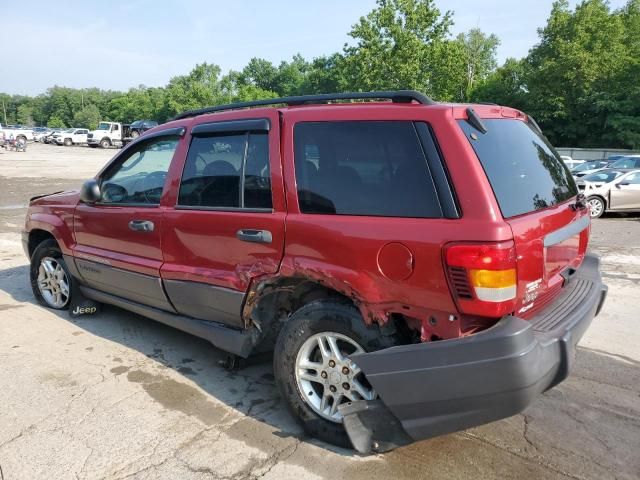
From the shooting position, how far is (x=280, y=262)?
3.05 m

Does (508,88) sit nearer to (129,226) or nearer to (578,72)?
(578,72)

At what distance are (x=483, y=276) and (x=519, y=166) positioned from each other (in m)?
0.85

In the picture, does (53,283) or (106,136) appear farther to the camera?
(106,136)

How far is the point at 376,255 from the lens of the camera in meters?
2.65

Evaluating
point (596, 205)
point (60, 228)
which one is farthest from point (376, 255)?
point (596, 205)

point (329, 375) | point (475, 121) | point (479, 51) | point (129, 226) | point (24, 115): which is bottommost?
point (329, 375)

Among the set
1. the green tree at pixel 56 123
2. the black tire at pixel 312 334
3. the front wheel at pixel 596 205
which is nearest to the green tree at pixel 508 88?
the front wheel at pixel 596 205

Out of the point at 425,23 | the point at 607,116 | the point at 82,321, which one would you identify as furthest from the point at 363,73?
the point at 82,321

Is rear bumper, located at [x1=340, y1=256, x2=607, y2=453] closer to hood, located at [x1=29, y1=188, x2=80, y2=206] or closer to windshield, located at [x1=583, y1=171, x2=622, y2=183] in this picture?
hood, located at [x1=29, y1=188, x2=80, y2=206]

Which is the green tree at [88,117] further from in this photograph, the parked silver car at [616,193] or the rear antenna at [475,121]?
the rear antenna at [475,121]

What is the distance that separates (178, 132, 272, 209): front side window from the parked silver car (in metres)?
11.5

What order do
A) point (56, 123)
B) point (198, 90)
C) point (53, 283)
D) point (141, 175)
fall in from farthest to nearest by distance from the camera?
point (56, 123)
point (198, 90)
point (53, 283)
point (141, 175)

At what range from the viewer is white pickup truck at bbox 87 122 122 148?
45875 millimetres

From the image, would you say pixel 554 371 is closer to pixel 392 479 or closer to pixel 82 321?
pixel 392 479
